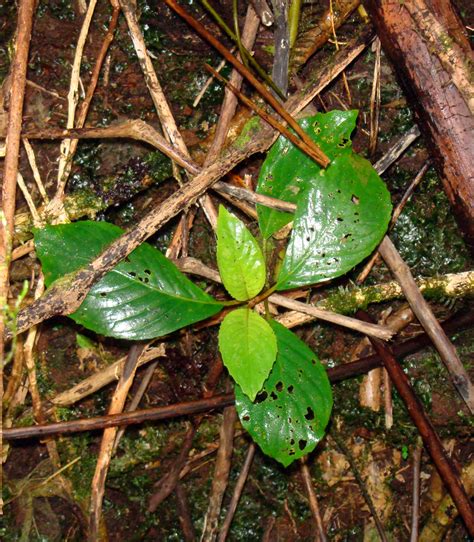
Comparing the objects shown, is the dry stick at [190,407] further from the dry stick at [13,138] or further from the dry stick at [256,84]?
the dry stick at [256,84]

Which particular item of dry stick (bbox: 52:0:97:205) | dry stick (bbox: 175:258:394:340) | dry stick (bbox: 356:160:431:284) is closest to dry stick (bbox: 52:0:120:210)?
dry stick (bbox: 52:0:97:205)

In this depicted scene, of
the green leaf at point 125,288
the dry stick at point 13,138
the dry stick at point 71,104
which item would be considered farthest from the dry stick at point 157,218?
the dry stick at point 71,104

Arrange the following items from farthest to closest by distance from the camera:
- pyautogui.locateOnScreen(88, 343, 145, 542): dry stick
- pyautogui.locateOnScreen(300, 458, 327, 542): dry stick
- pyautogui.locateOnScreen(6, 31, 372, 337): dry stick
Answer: pyautogui.locateOnScreen(300, 458, 327, 542): dry stick < pyautogui.locateOnScreen(88, 343, 145, 542): dry stick < pyautogui.locateOnScreen(6, 31, 372, 337): dry stick

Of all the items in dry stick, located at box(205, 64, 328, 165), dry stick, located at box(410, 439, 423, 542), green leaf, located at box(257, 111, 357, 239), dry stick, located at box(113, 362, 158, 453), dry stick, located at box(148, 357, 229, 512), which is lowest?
dry stick, located at box(410, 439, 423, 542)

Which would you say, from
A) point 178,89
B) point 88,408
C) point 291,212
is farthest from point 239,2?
point 88,408

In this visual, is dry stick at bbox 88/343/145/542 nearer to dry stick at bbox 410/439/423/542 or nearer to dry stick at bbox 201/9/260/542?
dry stick at bbox 201/9/260/542

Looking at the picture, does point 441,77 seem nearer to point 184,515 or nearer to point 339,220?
point 339,220
